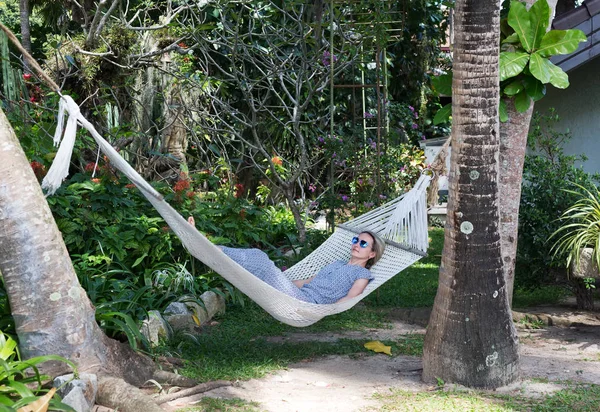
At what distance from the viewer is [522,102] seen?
162 inches

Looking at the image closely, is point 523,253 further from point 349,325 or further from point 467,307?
point 467,307

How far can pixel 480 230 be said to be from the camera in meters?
3.29

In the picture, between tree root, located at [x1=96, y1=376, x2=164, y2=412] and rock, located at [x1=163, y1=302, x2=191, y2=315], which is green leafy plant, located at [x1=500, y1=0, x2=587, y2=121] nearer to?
rock, located at [x1=163, y1=302, x2=191, y2=315]

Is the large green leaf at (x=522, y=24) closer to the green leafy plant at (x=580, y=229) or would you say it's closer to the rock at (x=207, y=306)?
the green leafy plant at (x=580, y=229)

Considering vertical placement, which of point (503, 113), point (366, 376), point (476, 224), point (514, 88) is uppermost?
point (514, 88)

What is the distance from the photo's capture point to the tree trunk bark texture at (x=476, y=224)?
3262 millimetres

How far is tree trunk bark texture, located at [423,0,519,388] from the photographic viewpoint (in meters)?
3.26

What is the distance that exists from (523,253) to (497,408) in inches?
79.1

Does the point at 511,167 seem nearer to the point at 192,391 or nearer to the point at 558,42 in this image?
the point at 558,42

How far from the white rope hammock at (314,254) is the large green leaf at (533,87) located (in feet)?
2.47

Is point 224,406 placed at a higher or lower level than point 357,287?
lower

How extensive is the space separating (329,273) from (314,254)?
0.19m

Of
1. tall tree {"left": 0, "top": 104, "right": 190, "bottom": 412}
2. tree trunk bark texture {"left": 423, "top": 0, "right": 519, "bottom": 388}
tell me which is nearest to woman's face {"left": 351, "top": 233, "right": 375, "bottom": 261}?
tree trunk bark texture {"left": 423, "top": 0, "right": 519, "bottom": 388}

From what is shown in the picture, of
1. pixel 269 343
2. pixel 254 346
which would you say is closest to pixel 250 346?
pixel 254 346
